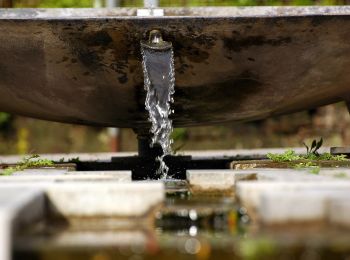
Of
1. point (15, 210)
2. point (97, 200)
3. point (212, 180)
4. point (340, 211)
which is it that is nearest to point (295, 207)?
point (340, 211)

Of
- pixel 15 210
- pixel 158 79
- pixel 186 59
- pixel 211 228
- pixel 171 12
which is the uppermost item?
pixel 171 12

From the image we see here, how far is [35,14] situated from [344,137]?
7265mm

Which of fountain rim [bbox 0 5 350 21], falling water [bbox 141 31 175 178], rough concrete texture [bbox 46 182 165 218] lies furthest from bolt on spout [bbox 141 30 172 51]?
rough concrete texture [bbox 46 182 165 218]

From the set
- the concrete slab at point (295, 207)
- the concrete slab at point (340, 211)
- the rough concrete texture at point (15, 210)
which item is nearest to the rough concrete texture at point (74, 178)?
the rough concrete texture at point (15, 210)

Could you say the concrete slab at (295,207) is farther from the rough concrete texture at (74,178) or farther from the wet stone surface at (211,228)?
the rough concrete texture at (74,178)

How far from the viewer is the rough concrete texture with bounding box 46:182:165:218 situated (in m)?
2.30

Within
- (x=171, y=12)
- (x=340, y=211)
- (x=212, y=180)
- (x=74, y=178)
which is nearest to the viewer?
(x=340, y=211)

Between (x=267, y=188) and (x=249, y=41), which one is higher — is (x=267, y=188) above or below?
below

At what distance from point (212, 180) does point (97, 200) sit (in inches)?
38.8

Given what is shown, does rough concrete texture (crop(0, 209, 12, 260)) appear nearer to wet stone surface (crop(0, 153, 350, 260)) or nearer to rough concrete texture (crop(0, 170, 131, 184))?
wet stone surface (crop(0, 153, 350, 260))

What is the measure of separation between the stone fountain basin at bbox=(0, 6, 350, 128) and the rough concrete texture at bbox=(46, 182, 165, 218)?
1.45 meters

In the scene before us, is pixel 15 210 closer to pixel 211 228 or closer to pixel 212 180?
pixel 211 228

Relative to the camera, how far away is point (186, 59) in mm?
3832

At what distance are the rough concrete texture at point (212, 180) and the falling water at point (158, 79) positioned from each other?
0.81m
